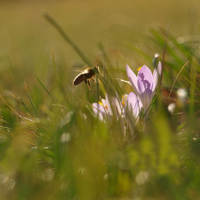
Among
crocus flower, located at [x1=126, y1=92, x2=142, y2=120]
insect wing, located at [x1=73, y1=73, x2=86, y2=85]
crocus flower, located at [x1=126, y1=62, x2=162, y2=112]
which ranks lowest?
crocus flower, located at [x1=126, y1=92, x2=142, y2=120]

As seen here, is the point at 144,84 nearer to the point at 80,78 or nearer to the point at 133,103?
the point at 133,103

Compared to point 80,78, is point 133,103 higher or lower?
lower

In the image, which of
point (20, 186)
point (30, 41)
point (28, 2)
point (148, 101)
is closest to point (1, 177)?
point (20, 186)

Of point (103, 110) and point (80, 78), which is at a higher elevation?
point (80, 78)

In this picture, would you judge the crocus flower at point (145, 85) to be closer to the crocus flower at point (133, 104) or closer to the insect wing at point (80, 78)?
the crocus flower at point (133, 104)

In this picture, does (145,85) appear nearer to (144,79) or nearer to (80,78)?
(144,79)

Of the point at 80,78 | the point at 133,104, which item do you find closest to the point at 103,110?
the point at 133,104

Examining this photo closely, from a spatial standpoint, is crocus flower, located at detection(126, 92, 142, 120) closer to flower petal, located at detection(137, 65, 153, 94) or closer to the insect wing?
flower petal, located at detection(137, 65, 153, 94)

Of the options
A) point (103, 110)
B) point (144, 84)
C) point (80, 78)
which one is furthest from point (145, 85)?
point (80, 78)

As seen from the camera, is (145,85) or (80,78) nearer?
(145,85)

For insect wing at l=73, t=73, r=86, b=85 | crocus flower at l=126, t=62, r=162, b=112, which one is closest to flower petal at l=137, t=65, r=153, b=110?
crocus flower at l=126, t=62, r=162, b=112

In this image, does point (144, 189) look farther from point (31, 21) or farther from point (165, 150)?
point (31, 21)
